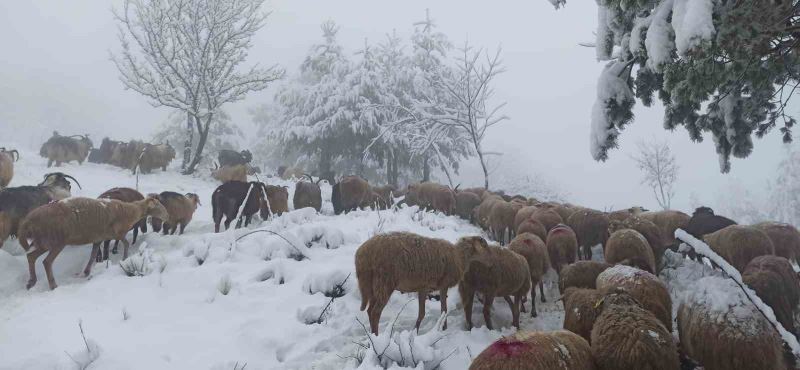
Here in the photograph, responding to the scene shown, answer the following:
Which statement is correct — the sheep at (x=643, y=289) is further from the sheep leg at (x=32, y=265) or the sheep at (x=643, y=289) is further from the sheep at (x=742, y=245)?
the sheep leg at (x=32, y=265)

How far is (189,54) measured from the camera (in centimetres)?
1984

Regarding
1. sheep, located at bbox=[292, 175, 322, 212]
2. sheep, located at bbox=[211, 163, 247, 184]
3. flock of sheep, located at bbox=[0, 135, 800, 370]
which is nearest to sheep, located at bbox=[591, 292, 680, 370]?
flock of sheep, located at bbox=[0, 135, 800, 370]

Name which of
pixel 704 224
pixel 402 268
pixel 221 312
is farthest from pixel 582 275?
pixel 704 224

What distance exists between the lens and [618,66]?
457 centimetres

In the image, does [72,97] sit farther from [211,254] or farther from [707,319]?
[707,319]

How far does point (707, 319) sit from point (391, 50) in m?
32.8

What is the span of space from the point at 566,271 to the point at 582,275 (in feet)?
0.68

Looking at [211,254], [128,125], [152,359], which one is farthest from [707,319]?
[128,125]

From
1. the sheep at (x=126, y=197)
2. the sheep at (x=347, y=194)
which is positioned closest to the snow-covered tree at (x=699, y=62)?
the sheep at (x=126, y=197)

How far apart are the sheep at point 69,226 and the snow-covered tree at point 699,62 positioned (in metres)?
6.80

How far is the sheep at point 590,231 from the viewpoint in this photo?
348 inches

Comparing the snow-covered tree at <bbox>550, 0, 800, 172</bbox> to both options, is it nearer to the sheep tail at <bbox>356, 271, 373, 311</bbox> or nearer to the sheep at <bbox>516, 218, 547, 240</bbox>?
the sheep tail at <bbox>356, 271, 373, 311</bbox>

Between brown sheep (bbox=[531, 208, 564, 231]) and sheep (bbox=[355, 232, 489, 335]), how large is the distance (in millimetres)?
4623

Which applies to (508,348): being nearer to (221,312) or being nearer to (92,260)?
(221,312)
